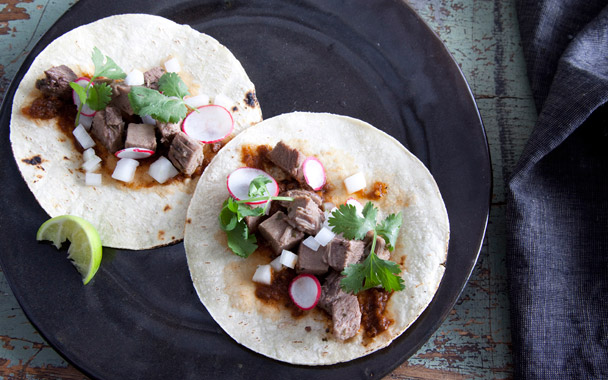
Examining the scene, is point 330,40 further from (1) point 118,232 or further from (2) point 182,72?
(1) point 118,232

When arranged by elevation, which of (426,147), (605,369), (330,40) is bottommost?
(605,369)

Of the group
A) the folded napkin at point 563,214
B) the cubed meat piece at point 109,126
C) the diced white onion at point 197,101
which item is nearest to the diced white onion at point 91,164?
the cubed meat piece at point 109,126

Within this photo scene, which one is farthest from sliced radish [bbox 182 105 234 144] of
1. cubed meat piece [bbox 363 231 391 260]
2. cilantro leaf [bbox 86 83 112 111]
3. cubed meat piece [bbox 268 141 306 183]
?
cubed meat piece [bbox 363 231 391 260]

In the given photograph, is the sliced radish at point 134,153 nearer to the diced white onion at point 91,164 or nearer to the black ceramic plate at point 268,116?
the diced white onion at point 91,164

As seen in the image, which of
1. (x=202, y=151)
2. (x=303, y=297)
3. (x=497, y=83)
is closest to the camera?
(x=303, y=297)

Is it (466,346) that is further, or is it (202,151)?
(466,346)

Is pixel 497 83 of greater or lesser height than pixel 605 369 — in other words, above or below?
above

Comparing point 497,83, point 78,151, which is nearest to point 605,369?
point 497,83
